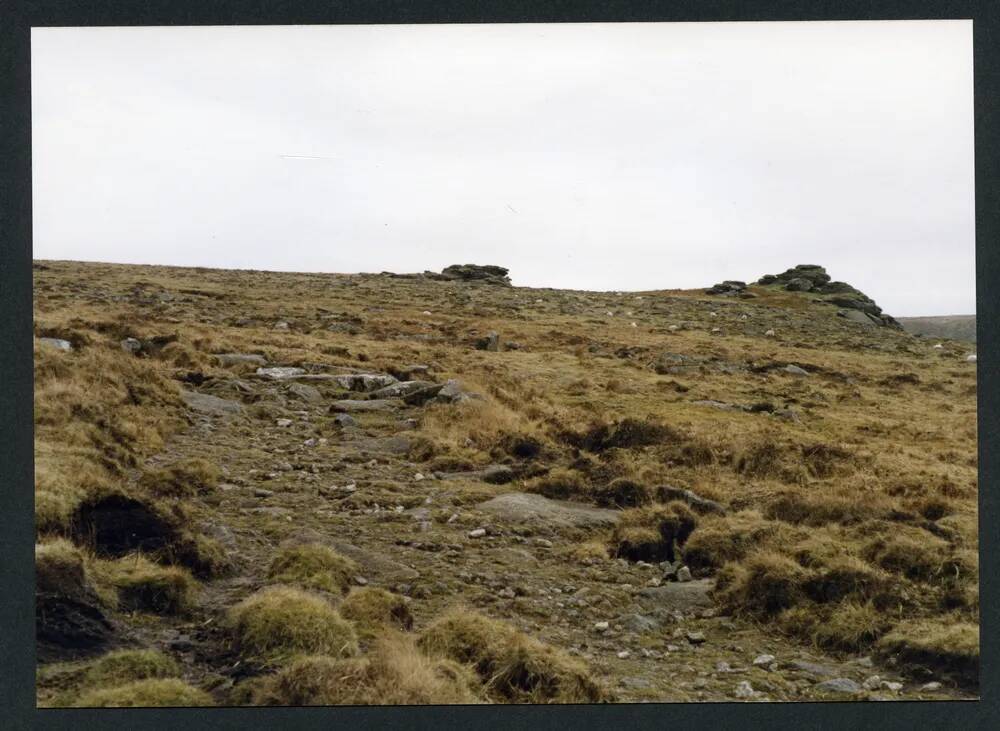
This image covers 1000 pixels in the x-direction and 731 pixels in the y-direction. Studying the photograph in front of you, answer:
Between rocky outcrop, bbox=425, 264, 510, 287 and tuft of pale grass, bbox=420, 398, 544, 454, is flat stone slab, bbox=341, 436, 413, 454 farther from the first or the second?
rocky outcrop, bbox=425, 264, 510, 287

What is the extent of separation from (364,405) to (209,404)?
10.1 feet

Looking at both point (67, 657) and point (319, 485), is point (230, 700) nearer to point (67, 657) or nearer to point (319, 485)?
point (67, 657)

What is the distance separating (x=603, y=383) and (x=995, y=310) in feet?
40.6

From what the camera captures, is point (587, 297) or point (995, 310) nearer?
point (995, 310)

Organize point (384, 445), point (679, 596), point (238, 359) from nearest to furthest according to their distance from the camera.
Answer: point (679, 596)
point (384, 445)
point (238, 359)

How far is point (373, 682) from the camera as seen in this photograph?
25.3 ft

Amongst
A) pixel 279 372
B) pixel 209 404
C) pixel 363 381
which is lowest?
pixel 209 404

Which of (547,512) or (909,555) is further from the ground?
(547,512)

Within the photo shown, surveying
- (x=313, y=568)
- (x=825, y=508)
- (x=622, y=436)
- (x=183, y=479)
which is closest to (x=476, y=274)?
(x=622, y=436)

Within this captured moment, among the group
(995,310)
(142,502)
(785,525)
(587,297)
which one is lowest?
(785,525)

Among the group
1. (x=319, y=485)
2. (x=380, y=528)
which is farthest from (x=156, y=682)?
(x=319, y=485)

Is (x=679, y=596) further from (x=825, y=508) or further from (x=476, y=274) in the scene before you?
(x=476, y=274)

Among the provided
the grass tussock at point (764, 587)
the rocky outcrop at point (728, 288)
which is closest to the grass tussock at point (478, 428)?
the grass tussock at point (764, 587)

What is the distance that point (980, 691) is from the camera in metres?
8.69
